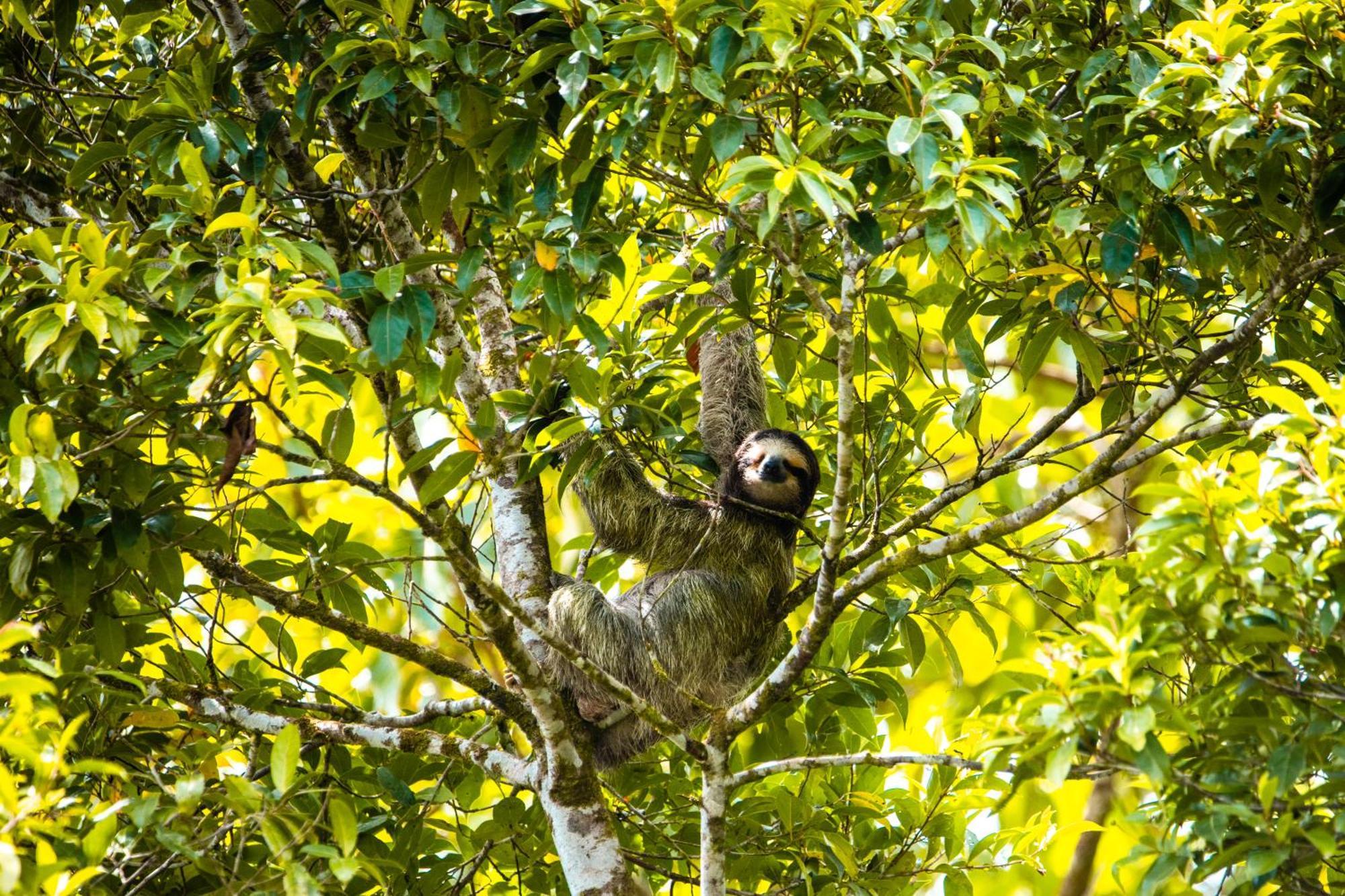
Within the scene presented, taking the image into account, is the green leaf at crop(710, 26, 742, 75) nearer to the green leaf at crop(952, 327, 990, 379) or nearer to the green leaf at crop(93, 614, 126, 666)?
the green leaf at crop(952, 327, 990, 379)

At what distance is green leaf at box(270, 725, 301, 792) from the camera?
4.32m

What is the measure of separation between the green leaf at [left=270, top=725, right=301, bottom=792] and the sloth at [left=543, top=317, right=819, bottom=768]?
238 centimetres

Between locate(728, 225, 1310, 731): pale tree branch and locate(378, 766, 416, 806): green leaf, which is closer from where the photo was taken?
locate(728, 225, 1310, 731): pale tree branch

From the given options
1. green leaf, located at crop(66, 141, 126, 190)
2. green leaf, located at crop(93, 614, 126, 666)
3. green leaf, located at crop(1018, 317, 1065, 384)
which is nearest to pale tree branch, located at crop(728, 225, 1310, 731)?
green leaf, located at crop(1018, 317, 1065, 384)

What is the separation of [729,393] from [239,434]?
14.5ft

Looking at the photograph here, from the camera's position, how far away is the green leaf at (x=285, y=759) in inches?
170

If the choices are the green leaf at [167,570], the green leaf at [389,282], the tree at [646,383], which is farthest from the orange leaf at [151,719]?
the green leaf at [389,282]

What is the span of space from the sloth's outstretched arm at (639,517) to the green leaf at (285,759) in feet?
9.30

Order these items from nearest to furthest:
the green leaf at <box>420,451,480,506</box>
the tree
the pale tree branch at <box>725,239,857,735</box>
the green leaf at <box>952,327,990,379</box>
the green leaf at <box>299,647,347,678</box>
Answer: the tree
the pale tree branch at <box>725,239,857,735</box>
the green leaf at <box>420,451,480,506</box>
the green leaf at <box>952,327,990,379</box>
the green leaf at <box>299,647,347,678</box>

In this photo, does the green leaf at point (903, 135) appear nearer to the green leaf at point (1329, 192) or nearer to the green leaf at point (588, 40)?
the green leaf at point (588, 40)

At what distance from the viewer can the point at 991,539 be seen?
17.5 ft

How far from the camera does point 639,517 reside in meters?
7.46

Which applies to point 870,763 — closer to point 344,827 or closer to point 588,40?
point 344,827

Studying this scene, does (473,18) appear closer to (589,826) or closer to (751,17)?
(751,17)
